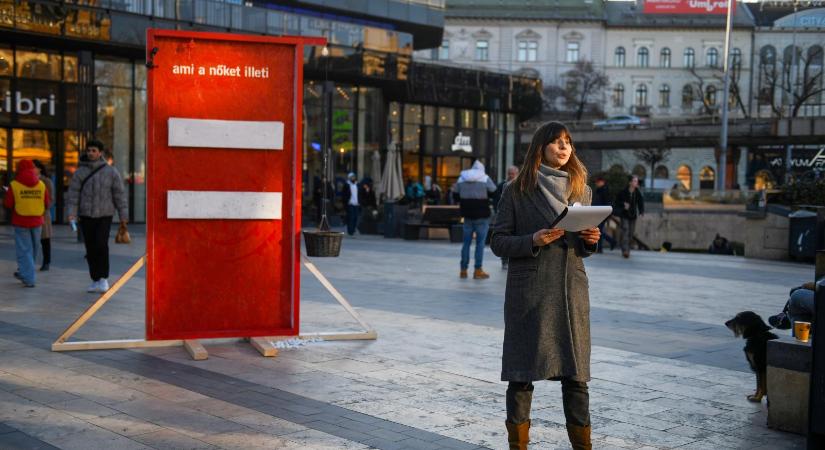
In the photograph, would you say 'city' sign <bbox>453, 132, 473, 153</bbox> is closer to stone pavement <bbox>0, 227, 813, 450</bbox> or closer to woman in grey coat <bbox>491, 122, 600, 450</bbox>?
stone pavement <bbox>0, 227, 813, 450</bbox>

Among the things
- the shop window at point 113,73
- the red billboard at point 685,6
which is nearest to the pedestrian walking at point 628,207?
the shop window at point 113,73

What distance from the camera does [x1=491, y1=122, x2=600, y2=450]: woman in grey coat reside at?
14.8ft

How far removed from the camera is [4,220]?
2697 centimetres

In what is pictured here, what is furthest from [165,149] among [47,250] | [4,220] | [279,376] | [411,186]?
[411,186]

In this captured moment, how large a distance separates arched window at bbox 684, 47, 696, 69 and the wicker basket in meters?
96.3

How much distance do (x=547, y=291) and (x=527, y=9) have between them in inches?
3810

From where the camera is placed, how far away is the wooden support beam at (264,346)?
7.76 m

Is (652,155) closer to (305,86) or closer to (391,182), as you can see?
(305,86)

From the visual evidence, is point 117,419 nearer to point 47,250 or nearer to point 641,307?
point 641,307

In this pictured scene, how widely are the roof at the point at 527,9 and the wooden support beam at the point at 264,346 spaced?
9098cm

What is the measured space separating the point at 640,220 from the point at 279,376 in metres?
32.4

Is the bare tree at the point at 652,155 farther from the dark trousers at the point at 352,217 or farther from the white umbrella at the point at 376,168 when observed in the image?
the dark trousers at the point at 352,217

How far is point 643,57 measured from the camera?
99.8 metres

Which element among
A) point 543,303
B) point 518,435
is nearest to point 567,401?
point 518,435
